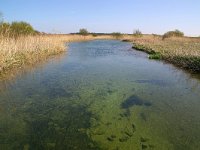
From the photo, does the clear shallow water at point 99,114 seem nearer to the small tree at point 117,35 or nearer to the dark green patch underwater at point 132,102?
the dark green patch underwater at point 132,102

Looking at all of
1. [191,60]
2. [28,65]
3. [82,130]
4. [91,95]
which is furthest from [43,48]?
[82,130]

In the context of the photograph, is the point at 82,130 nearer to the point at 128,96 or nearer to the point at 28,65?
the point at 128,96

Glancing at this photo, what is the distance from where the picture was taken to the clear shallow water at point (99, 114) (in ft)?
12.9

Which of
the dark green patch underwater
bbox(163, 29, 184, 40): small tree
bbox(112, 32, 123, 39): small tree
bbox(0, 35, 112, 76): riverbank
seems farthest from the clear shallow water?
bbox(112, 32, 123, 39): small tree

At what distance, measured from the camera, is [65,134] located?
13.7 feet

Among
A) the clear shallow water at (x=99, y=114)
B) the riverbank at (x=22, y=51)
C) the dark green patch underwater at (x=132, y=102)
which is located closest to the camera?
the clear shallow water at (x=99, y=114)

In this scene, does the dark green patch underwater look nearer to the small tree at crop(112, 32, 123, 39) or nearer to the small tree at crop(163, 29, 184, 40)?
the small tree at crop(163, 29, 184, 40)

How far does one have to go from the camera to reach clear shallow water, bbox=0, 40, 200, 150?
12.9 ft

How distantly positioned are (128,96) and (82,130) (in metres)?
2.60

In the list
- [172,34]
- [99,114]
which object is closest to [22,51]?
[99,114]

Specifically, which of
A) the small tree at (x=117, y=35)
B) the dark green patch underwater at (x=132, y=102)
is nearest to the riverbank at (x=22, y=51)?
the dark green patch underwater at (x=132, y=102)

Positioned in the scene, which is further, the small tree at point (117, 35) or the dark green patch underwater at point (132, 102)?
the small tree at point (117, 35)

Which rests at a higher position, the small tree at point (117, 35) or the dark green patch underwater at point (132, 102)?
the small tree at point (117, 35)

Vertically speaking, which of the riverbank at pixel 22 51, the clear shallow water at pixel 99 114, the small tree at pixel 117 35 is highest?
the small tree at pixel 117 35
